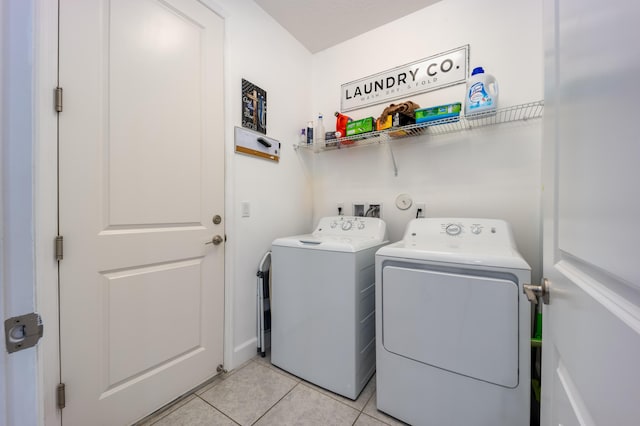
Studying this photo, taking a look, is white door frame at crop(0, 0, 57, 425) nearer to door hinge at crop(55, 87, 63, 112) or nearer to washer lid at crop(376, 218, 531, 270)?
door hinge at crop(55, 87, 63, 112)

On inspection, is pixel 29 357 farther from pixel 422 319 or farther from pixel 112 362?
pixel 422 319

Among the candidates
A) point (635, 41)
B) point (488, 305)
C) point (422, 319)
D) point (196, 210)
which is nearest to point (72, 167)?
point (196, 210)

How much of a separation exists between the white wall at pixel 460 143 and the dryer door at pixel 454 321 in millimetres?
790

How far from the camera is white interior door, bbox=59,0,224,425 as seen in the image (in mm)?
1074

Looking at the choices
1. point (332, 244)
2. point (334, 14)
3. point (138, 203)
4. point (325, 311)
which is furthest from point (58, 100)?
point (334, 14)

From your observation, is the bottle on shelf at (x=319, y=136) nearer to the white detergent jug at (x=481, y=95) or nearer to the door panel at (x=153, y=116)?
the door panel at (x=153, y=116)

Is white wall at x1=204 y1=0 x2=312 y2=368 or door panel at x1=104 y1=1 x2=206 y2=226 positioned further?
white wall at x1=204 y1=0 x2=312 y2=368

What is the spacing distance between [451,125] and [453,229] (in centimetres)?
77

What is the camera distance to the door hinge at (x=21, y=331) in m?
0.34

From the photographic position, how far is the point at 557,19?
0.54m

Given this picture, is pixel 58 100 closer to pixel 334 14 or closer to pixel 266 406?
pixel 266 406

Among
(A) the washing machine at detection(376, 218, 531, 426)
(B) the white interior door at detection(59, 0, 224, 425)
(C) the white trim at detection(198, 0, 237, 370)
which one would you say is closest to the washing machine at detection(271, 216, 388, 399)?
(A) the washing machine at detection(376, 218, 531, 426)

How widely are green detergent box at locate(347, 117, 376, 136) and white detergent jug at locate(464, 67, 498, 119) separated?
0.64 metres

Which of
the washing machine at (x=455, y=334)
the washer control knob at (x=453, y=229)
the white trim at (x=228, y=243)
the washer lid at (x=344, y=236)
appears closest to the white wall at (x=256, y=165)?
the white trim at (x=228, y=243)
